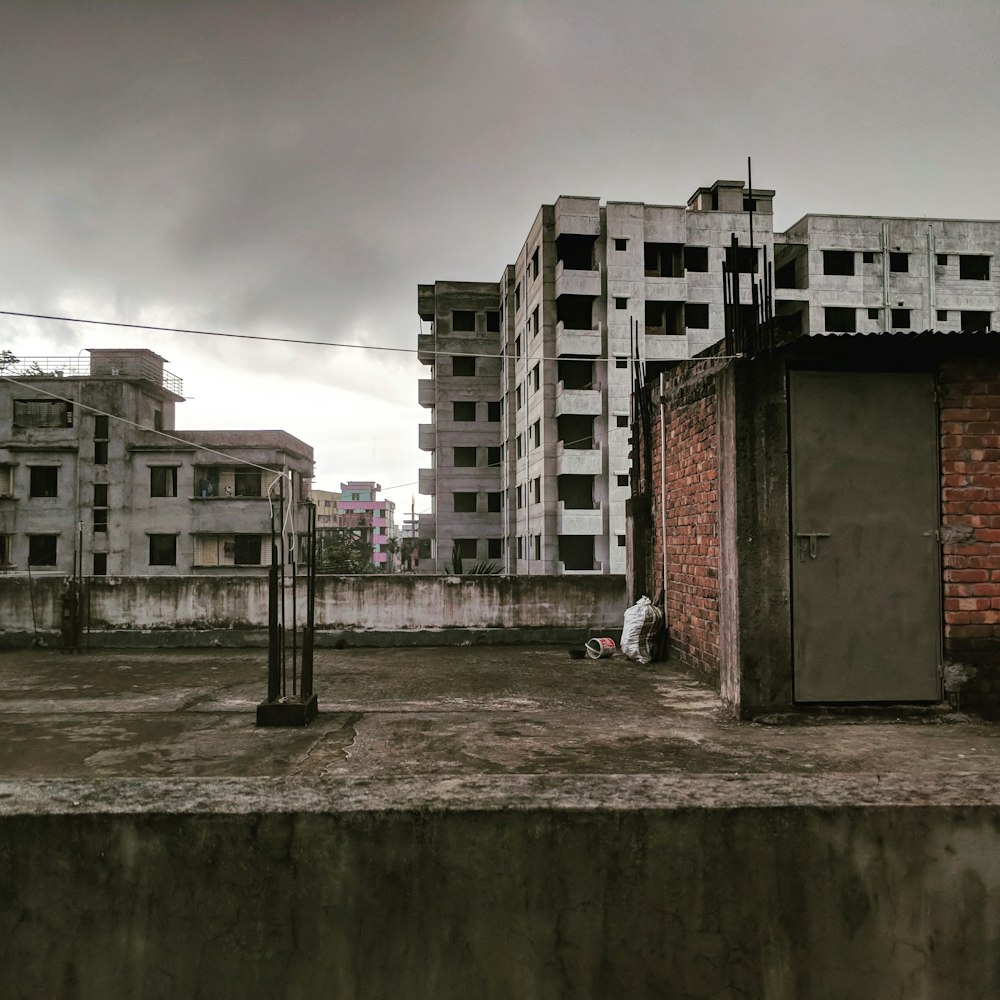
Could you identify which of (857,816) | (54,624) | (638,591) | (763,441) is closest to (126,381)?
(54,624)

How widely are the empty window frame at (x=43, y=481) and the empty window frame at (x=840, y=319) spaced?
3568 centimetres

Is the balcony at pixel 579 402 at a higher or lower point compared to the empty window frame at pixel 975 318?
lower

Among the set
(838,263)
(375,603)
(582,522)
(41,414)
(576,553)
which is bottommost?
A: (375,603)

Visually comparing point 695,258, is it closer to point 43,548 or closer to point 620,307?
point 620,307

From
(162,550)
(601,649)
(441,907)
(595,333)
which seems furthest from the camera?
(162,550)

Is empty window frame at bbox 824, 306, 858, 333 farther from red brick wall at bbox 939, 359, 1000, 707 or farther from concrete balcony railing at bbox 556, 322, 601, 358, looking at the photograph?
red brick wall at bbox 939, 359, 1000, 707

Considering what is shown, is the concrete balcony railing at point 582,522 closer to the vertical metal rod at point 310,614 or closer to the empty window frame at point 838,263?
the empty window frame at point 838,263

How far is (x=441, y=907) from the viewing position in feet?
7.14

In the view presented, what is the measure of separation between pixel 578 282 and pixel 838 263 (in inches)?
488

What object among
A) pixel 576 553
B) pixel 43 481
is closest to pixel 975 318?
pixel 576 553

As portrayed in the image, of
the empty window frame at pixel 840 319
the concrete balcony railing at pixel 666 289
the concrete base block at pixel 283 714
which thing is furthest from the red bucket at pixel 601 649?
the empty window frame at pixel 840 319

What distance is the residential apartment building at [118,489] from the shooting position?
31453 mm

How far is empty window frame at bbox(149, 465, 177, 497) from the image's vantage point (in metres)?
32.0

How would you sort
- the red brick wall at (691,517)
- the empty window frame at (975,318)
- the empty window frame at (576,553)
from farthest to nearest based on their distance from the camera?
the empty window frame at (975,318) < the empty window frame at (576,553) < the red brick wall at (691,517)
